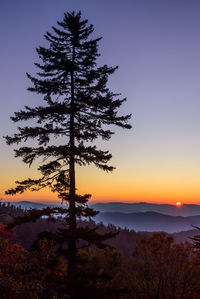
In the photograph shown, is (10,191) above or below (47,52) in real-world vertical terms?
below

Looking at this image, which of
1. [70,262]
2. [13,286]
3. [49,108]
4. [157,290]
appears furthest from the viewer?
[157,290]

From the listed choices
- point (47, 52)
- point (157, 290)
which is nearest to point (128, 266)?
point (157, 290)

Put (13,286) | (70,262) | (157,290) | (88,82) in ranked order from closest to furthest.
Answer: (13,286)
(70,262)
(88,82)
(157,290)

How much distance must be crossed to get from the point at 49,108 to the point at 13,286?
8.97 m

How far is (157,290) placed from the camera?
72.8ft

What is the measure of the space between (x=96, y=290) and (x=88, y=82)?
444 inches

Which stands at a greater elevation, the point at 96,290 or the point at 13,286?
the point at 13,286

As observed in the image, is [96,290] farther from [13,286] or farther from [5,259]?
[5,259]

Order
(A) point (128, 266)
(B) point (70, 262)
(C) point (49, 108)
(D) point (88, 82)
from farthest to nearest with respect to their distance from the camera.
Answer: (A) point (128, 266)
(D) point (88, 82)
(C) point (49, 108)
(B) point (70, 262)

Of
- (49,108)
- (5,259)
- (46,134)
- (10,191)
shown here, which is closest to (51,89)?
(49,108)

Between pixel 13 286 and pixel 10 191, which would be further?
pixel 10 191

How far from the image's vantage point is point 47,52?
1681 cm

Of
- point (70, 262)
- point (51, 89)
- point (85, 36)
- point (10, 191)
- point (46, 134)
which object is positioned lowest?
point (70, 262)

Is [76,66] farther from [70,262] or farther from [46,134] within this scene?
[70,262]
